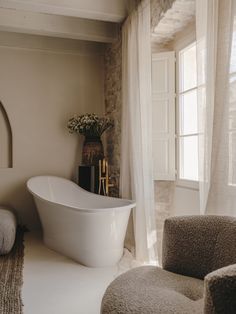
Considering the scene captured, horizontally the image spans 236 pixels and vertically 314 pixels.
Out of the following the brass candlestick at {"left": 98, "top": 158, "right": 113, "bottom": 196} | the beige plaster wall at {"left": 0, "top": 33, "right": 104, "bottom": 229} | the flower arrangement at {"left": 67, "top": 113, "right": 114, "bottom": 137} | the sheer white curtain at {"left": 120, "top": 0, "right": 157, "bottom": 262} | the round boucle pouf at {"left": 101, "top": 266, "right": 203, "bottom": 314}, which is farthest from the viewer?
the beige plaster wall at {"left": 0, "top": 33, "right": 104, "bottom": 229}

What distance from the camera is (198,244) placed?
1.68 meters

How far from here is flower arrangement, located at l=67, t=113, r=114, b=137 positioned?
407 centimetres

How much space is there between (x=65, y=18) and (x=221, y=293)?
379 cm

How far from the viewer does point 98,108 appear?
4590 millimetres

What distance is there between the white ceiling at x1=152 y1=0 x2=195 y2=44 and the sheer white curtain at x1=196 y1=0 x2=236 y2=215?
0.79 metres

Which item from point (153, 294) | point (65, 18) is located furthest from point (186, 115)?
point (153, 294)

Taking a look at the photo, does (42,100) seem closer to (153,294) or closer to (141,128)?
(141,128)

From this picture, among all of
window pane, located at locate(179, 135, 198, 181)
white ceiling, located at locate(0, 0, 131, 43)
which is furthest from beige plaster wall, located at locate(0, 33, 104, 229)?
window pane, located at locate(179, 135, 198, 181)

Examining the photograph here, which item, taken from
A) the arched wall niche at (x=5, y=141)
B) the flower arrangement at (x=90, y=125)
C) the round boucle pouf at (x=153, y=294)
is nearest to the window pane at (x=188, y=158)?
the flower arrangement at (x=90, y=125)

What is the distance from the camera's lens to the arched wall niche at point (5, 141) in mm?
4234

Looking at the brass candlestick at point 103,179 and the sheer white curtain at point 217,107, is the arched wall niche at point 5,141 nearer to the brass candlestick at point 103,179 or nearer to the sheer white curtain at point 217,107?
the brass candlestick at point 103,179

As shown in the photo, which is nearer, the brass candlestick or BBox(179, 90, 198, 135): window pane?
BBox(179, 90, 198, 135): window pane

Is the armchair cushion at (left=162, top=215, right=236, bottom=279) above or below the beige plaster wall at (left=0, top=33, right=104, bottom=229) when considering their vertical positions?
below

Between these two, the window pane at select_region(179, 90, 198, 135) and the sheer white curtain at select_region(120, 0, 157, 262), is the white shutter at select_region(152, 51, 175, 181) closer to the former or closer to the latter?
the window pane at select_region(179, 90, 198, 135)
